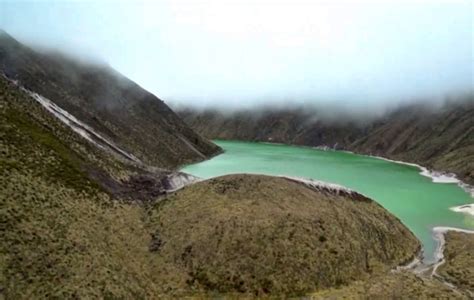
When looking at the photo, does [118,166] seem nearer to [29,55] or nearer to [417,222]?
[417,222]

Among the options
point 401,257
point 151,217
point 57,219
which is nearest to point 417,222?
point 401,257

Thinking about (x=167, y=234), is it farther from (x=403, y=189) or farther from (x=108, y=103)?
(x=108, y=103)

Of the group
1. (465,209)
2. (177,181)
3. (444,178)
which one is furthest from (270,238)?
(444,178)

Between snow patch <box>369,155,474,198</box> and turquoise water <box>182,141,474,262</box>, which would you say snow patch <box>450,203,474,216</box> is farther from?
snow patch <box>369,155,474,198</box>

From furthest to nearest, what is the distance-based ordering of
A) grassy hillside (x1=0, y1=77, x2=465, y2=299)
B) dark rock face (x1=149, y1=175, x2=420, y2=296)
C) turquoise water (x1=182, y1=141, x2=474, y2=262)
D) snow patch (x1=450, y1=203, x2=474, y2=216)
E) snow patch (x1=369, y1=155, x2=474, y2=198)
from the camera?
snow patch (x1=369, y1=155, x2=474, y2=198), snow patch (x1=450, y1=203, x2=474, y2=216), turquoise water (x1=182, y1=141, x2=474, y2=262), dark rock face (x1=149, y1=175, x2=420, y2=296), grassy hillside (x1=0, y1=77, x2=465, y2=299)

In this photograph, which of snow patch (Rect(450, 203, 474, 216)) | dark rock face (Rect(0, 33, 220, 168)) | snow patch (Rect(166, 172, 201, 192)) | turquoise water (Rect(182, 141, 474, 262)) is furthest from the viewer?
dark rock face (Rect(0, 33, 220, 168))

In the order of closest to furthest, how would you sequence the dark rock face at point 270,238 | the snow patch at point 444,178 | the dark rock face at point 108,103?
the dark rock face at point 270,238, the dark rock face at point 108,103, the snow patch at point 444,178

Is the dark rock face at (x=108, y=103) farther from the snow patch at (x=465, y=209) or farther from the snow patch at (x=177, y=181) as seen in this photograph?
the snow patch at (x=465, y=209)

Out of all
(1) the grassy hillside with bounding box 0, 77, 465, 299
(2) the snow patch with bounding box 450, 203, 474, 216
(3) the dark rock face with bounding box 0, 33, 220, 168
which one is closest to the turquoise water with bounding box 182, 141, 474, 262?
(2) the snow patch with bounding box 450, 203, 474, 216

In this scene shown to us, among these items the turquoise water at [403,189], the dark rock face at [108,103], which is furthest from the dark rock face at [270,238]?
the dark rock face at [108,103]
